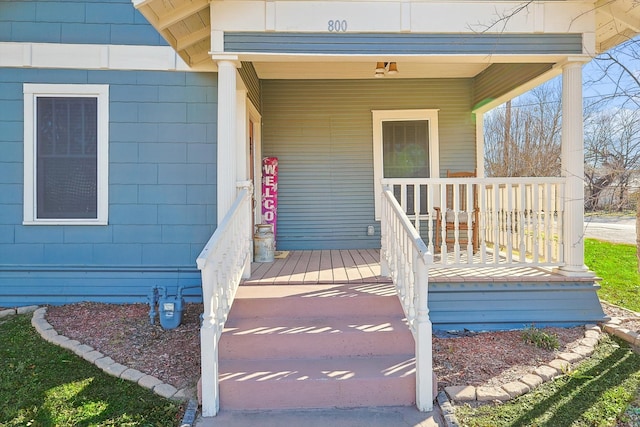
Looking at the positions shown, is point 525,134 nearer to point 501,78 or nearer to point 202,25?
point 501,78

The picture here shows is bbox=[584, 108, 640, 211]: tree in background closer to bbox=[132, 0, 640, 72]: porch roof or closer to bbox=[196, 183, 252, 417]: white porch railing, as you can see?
bbox=[132, 0, 640, 72]: porch roof

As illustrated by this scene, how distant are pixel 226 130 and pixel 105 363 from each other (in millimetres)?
2170

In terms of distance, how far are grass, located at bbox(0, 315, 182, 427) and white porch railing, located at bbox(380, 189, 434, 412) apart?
1569mm

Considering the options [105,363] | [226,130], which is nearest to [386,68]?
[226,130]

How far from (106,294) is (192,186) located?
1509mm

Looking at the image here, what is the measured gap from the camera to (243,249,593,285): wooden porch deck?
12.4 feet

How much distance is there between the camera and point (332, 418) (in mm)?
2504

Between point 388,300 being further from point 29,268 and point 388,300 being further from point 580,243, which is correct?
point 29,268

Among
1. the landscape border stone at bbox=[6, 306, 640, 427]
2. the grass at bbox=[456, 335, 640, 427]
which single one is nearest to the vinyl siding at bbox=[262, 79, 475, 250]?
the landscape border stone at bbox=[6, 306, 640, 427]

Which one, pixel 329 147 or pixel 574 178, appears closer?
pixel 574 178

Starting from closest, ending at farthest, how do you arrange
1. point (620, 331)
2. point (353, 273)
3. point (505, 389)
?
point (505, 389), point (620, 331), point (353, 273)

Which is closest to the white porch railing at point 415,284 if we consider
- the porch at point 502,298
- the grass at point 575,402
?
the grass at point 575,402

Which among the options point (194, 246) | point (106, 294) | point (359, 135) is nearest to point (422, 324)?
point (194, 246)

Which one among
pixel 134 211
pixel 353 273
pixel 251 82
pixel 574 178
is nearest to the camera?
pixel 574 178
